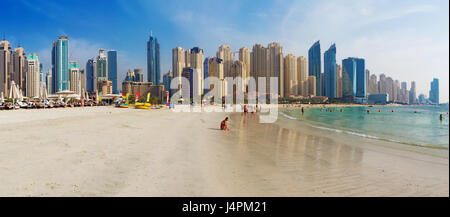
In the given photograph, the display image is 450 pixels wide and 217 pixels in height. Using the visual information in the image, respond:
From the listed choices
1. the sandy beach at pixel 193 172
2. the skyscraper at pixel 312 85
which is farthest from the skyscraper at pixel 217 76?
the sandy beach at pixel 193 172

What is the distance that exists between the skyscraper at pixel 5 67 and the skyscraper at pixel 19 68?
3.53 meters

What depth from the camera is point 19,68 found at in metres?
128

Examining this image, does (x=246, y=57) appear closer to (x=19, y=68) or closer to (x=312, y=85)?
(x=312, y=85)

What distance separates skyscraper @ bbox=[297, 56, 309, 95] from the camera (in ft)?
575

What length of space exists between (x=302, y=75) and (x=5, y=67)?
212809mm

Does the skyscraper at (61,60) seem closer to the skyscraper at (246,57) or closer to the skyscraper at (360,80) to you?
the skyscraper at (246,57)

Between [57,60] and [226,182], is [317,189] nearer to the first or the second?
[226,182]

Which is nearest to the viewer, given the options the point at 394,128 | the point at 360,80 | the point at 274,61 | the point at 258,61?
the point at 394,128

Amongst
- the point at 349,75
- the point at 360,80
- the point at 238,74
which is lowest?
the point at 238,74

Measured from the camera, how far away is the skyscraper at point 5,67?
380 ft

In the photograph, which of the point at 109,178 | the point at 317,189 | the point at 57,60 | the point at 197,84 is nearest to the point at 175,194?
the point at 109,178

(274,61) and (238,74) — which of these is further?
(274,61)

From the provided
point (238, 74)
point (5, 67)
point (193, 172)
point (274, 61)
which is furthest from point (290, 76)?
point (5, 67)
